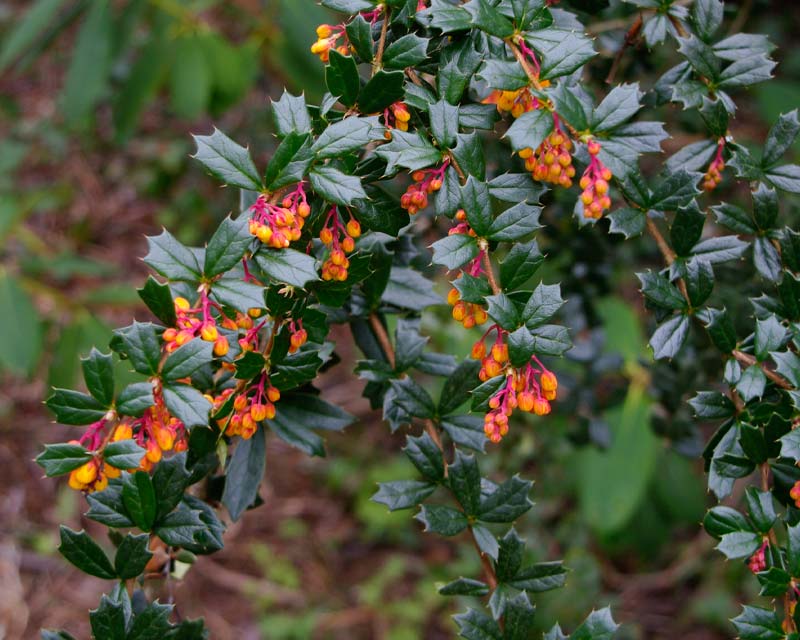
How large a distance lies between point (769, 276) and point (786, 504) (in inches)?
12.7

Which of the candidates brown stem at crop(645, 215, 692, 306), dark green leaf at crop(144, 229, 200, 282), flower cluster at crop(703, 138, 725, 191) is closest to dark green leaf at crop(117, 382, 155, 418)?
dark green leaf at crop(144, 229, 200, 282)

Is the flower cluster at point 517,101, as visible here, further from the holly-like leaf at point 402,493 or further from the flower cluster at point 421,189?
the holly-like leaf at point 402,493

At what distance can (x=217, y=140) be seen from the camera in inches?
38.9

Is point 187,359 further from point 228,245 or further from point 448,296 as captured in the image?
point 448,296

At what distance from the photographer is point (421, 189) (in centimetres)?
99

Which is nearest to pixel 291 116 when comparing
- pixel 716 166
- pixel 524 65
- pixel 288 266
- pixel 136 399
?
pixel 288 266

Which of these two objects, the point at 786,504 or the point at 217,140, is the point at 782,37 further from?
the point at 217,140

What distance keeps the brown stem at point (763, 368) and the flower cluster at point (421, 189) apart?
473mm

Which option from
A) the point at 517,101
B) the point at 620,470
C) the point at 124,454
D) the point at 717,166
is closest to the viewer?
the point at 124,454

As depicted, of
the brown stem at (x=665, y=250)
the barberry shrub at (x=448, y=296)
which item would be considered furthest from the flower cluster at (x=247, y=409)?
the brown stem at (x=665, y=250)

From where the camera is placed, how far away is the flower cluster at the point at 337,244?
0.97m

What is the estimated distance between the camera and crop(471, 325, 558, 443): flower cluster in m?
0.92

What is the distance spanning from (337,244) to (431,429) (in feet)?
1.15

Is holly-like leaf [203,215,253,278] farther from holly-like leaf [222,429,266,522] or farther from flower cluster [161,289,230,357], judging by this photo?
holly-like leaf [222,429,266,522]
